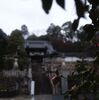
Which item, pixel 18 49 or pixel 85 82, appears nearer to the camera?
pixel 85 82

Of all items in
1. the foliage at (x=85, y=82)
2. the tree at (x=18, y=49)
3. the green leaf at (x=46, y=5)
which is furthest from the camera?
the tree at (x=18, y=49)

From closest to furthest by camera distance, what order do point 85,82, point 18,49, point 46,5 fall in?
point 46,5, point 85,82, point 18,49

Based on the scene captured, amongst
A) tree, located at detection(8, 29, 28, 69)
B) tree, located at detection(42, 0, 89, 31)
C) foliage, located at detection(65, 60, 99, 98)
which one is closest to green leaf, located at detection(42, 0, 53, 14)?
tree, located at detection(42, 0, 89, 31)

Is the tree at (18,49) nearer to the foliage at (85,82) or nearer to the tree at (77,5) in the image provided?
the foliage at (85,82)

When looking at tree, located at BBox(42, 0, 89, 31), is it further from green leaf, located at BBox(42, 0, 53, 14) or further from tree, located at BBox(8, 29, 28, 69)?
tree, located at BBox(8, 29, 28, 69)

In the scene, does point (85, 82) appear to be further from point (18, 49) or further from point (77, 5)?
point (18, 49)

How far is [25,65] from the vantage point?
103 feet

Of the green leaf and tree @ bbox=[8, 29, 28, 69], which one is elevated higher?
tree @ bbox=[8, 29, 28, 69]

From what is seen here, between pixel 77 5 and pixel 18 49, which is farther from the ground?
pixel 18 49

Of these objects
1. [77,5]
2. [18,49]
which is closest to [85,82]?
[77,5]

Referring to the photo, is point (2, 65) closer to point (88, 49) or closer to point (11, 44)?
point (11, 44)

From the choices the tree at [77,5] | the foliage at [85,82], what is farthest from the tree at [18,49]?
the tree at [77,5]

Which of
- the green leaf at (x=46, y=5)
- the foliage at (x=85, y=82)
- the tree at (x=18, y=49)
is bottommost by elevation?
the foliage at (x=85, y=82)

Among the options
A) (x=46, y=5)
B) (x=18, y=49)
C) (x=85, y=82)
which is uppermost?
(x=18, y=49)
